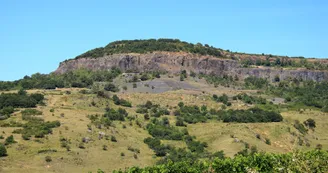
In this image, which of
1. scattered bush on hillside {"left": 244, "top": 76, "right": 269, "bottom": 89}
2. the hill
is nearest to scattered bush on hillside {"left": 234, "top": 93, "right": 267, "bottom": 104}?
the hill

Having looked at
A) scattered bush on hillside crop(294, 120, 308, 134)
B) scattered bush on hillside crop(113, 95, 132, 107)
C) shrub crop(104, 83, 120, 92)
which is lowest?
scattered bush on hillside crop(294, 120, 308, 134)

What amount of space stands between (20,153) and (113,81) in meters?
71.8

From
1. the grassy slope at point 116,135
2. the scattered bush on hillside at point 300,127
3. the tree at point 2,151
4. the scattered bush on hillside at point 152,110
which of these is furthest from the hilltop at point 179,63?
the tree at point 2,151

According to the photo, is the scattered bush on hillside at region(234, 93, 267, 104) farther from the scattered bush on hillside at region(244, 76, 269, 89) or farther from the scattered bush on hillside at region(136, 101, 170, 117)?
the scattered bush on hillside at region(136, 101, 170, 117)

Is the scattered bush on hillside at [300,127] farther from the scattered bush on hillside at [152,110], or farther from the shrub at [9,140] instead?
the shrub at [9,140]

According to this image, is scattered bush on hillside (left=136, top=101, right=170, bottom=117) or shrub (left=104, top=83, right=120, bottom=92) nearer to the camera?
scattered bush on hillside (left=136, top=101, right=170, bottom=117)

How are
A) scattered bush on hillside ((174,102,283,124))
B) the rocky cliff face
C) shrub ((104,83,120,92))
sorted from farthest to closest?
the rocky cliff face, shrub ((104,83,120,92)), scattered bush on hillside ((174,102,283,124))

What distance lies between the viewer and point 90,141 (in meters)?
65.6

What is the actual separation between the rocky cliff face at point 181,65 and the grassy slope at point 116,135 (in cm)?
3535

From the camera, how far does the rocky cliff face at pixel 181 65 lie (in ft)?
478

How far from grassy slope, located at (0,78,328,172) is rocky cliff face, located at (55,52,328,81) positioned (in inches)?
1392

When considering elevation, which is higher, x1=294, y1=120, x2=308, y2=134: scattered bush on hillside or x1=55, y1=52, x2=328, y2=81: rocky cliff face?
x1=55, y1=52, x2=328, y2=81: rocky cliff face

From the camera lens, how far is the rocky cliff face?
5733 inches

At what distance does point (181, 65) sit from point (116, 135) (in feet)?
259
